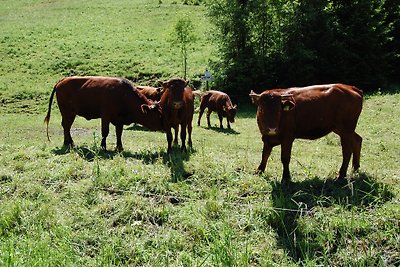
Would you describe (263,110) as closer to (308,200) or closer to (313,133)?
(313,133)

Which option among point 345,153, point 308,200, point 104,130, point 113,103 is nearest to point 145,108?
point 113,103

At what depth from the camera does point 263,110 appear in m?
8.23

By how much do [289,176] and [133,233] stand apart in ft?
10.6

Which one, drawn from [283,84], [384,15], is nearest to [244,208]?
[283,84]

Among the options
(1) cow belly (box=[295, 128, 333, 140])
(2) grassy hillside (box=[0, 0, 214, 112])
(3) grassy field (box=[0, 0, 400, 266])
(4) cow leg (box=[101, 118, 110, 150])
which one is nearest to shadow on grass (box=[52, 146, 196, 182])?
(3) grassy field (box=[0, 0, 400, 266])

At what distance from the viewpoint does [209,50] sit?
37.3 meters

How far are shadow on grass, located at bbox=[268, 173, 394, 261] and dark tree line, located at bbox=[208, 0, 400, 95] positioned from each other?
2174 centimetres

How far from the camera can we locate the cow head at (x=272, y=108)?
26.6ft

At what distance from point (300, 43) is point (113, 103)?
68.4 feet

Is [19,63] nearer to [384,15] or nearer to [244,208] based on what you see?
[384,15]

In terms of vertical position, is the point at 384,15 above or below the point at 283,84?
above

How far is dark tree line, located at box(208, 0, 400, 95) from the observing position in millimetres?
29875

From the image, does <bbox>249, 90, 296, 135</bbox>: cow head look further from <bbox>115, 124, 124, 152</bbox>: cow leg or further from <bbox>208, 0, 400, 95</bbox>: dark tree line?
<bbox>208, 0, 400, 95</bbox>: dark tree line

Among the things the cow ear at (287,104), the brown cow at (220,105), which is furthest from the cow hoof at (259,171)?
the brown cow at (220,105)
